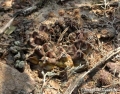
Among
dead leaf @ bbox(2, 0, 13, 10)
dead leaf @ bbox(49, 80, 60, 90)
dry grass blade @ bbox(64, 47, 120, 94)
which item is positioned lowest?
dead leaf @ bbox(49, 80, 60, 90)

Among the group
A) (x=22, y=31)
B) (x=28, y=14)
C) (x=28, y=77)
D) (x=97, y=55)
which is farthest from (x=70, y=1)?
(x=28, y=77)

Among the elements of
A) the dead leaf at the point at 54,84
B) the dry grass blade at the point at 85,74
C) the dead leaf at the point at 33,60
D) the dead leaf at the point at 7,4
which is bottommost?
the dead leaf at the point at 54,84

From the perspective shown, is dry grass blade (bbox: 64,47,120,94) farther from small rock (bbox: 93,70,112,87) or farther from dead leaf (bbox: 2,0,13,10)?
dead leaf (bbox: 2,0,13,10)

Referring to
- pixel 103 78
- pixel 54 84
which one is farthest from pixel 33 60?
pixel 103 78

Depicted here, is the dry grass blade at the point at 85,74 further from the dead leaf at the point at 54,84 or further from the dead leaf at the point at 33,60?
the dead leaf at the point at 33,60

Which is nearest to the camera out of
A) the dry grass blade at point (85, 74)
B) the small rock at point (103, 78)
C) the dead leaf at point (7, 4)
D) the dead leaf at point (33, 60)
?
the dry grass blade at point (85, 74)

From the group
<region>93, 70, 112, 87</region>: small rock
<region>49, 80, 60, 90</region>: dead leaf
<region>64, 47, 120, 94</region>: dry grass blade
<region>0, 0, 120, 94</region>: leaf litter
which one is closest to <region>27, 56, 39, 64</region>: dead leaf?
<region>0, 0, 120, 94</region>: leaf litter

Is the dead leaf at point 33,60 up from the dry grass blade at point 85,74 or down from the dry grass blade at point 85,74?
up

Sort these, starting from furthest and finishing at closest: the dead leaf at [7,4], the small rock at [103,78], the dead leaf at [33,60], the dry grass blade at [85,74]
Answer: the dead leaf at [7,4] < the dead leaf at [33,60] < the small rock at [103,78] < the dry grass blade at [85,74]

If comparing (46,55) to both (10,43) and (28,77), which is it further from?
(10,43)

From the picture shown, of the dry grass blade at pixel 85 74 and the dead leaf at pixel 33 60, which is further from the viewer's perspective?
the dead leaf at pixel 33 60

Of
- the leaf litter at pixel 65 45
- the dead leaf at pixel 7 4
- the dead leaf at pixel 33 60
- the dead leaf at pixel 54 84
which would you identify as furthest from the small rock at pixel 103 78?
the dead leaf at pixel 7 4
